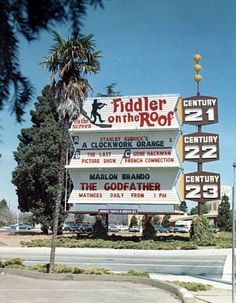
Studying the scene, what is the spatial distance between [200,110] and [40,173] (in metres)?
18.4

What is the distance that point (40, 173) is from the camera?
51.4 m

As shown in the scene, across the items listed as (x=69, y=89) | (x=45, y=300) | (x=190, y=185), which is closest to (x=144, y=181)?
(x=190, y=185)

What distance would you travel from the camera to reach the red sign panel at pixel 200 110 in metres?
40.6

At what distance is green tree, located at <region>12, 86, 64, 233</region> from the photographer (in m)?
51.3

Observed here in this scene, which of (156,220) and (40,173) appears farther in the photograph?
(156,220)

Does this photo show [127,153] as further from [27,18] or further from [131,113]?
[27,18]

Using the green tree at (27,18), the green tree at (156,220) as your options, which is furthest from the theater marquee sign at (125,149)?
the green tree at (156,220)

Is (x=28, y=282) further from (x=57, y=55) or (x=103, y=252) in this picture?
(x=103, y=252)

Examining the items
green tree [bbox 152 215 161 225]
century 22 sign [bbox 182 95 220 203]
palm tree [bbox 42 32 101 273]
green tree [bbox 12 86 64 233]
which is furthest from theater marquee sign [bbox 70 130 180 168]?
green tree [bbox 152 215 161 225]

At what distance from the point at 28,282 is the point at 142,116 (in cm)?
2581

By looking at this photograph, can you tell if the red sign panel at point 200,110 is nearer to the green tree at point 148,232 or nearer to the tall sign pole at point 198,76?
the tall sign pole at point 198,76

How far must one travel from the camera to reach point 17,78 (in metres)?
4.26

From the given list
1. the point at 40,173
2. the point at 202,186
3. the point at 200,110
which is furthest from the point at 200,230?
the point at 40,173

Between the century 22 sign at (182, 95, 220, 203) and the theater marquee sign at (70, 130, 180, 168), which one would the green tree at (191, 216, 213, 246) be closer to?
the century 22 sign at (182, 95, 220, 203)
